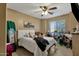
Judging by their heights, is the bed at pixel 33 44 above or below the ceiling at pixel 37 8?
below

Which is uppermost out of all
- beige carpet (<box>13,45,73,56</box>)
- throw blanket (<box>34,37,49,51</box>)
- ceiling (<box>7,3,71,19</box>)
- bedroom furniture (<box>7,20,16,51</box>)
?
ceiling (<box>7,3,71,19</box>)

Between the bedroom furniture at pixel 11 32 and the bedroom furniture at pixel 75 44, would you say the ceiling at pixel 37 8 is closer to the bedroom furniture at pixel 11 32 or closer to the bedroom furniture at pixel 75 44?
the bedroom furniture at pixel 11 32

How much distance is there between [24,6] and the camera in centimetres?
165

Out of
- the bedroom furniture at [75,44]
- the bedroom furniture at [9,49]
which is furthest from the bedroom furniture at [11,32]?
the bedroom furniture at [75,44]

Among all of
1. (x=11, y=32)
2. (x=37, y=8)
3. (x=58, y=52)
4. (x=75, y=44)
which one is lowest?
(x=58, y=52)

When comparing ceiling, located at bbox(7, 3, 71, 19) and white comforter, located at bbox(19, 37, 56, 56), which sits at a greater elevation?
ceiling, located at bbox(7, 3, 71, 19)

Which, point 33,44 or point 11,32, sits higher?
point 11,32

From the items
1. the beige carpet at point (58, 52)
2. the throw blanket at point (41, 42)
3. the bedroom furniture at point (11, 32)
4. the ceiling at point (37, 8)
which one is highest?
the ceiling at point (37, 8)

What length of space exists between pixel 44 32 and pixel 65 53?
41 cm

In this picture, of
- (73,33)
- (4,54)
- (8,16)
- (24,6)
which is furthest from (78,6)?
(4,54)

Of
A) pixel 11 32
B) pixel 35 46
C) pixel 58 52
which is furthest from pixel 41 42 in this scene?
pixel 11 32

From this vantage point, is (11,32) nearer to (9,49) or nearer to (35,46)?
(9,49)

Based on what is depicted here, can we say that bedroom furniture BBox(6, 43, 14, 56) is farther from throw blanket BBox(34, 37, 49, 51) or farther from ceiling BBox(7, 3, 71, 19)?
ceiling BBox(7, 3, 71, 19)

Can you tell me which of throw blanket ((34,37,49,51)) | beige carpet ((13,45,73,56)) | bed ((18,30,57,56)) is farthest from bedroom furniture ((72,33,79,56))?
throw blanket ((34,37,49,51))
